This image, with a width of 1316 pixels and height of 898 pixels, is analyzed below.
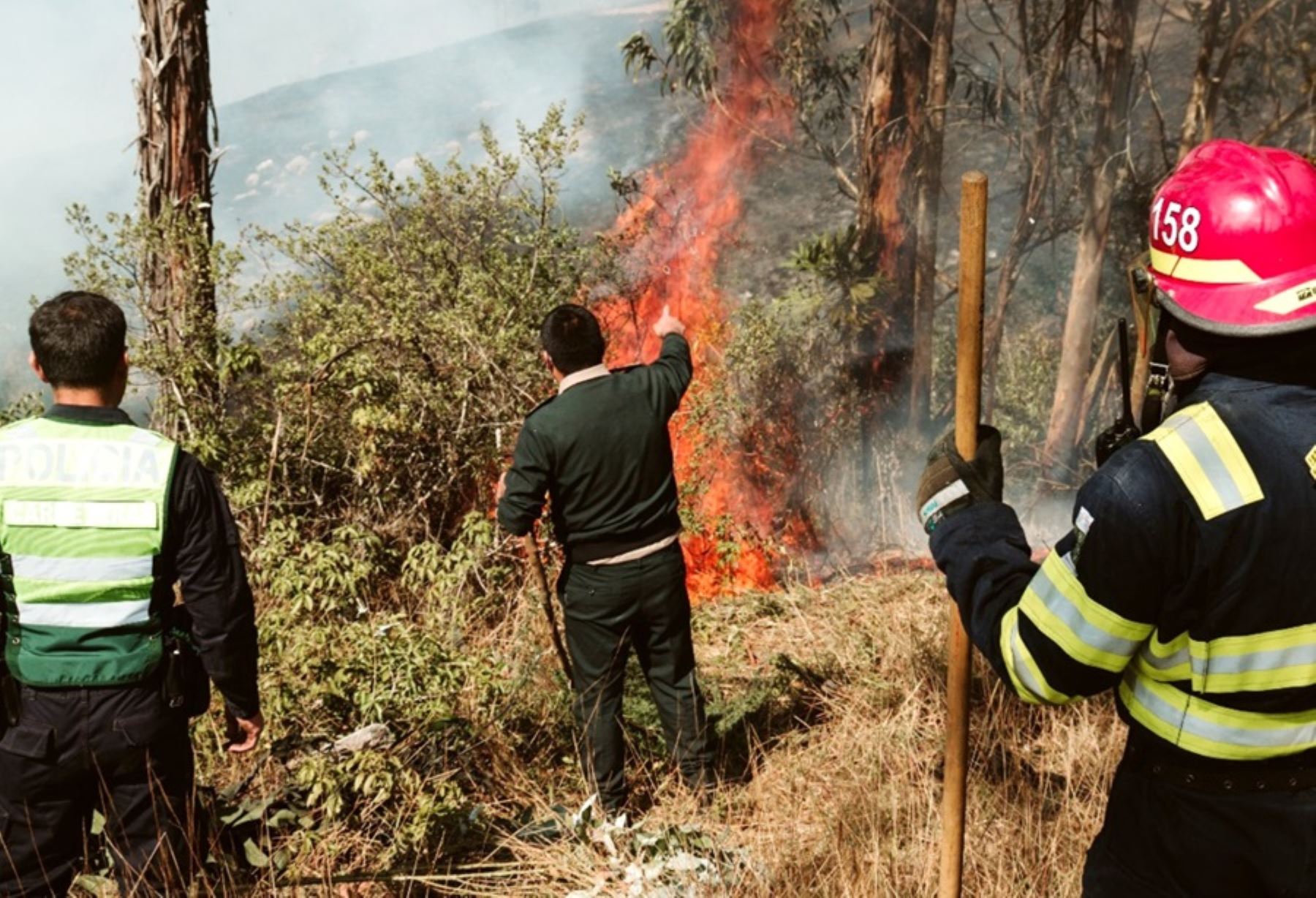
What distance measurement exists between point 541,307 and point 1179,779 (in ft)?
17.3

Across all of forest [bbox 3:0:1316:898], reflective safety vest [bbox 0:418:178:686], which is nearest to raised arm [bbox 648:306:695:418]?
forest [bbox 3:0:1316:898]

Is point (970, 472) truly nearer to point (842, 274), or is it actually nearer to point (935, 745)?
point (935, 745)

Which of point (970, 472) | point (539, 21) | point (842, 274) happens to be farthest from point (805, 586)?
point (539, 21)

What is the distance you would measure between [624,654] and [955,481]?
239 centimetres

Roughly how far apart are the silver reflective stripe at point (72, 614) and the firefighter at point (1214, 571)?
2.18 m

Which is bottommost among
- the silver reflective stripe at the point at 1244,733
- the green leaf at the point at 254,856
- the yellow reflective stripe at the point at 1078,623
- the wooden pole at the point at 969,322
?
the green leaf at the point at 254,856

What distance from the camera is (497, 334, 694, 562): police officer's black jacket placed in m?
4.08

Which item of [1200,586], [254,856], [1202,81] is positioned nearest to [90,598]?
[254,856]

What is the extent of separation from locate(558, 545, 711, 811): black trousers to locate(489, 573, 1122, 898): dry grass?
23 cm

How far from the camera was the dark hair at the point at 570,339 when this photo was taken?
4.12m

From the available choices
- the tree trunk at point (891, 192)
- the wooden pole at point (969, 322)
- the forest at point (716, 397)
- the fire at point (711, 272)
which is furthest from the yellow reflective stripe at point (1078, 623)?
the tree trunk at point (891, 192)

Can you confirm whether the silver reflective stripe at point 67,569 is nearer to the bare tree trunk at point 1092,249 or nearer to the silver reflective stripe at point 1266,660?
the silver reflective stripe at point 1266,660

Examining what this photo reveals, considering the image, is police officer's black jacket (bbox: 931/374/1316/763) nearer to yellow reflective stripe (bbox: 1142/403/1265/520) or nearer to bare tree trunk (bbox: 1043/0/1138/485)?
yellow reflective stripe (bbox: 1142/403/1265/520)

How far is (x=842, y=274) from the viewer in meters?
7.83
